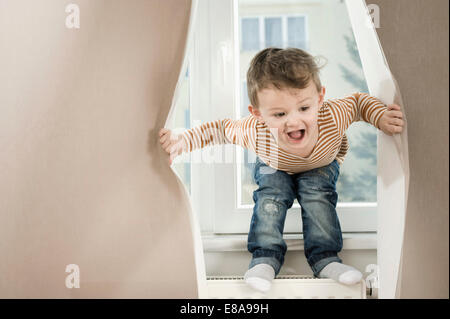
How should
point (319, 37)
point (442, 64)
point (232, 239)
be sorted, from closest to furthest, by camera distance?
point (442, 64) → point (232, 239) → point (319, 37)

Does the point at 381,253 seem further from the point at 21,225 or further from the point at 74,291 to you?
the point at 21,225

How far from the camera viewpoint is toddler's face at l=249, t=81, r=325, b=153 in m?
1.09

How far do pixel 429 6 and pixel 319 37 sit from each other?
1.54 ft

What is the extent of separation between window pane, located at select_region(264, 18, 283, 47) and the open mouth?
45cm

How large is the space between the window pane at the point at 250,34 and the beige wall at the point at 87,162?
456 mm

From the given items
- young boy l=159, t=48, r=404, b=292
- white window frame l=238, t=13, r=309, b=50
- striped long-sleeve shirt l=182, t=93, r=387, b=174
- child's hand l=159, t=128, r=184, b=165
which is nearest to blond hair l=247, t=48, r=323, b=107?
young boy l=159, t=48, r=404, b=292

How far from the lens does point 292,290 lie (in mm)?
1112

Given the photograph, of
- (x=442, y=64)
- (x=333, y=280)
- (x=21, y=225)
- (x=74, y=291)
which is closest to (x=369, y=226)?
(x=333, y=280)

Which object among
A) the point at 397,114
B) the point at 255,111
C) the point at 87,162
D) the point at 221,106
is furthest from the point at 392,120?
the point at 87,162

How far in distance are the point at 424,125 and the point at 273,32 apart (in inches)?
25.7

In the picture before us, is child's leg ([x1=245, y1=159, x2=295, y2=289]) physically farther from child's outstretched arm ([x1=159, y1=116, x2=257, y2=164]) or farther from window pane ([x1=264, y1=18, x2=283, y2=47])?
window pane ([x1=264, y1=18, x2=283, y2=47])

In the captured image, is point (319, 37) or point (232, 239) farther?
point (319, 37)

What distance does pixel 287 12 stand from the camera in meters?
1.45

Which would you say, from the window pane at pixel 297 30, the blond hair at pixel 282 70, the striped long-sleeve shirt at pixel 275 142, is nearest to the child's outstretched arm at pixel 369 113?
the striped long-sleeve shirt at pixel 275 142
